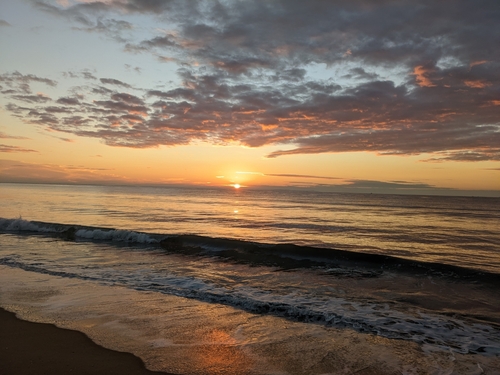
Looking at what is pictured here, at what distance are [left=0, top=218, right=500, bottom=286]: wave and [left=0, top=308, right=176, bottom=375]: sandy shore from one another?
9.81 m

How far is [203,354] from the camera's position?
586 cm

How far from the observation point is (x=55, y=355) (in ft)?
18.8

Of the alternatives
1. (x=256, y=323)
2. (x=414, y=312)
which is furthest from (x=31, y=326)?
(x=414, y=312)

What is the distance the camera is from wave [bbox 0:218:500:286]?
1401 centimetres

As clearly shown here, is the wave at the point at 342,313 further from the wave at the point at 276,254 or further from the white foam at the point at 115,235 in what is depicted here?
the white foam at the point at 115,235

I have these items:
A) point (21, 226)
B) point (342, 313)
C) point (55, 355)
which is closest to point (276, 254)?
point (342, 313)

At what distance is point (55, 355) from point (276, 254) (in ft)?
42.0

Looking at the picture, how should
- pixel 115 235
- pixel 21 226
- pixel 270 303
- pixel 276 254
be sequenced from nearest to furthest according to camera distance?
pixel 270 303
pixel 276 254
pixel 115 235
pixel 21 226

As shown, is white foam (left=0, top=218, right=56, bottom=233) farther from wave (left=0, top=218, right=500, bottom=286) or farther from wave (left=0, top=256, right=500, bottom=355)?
wave (left=0, top=256, right=500, bottom=355)

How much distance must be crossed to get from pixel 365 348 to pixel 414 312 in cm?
330

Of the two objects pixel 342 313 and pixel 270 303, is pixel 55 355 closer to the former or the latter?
pixel 270 303

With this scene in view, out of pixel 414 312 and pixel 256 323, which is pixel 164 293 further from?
pixel 414 312

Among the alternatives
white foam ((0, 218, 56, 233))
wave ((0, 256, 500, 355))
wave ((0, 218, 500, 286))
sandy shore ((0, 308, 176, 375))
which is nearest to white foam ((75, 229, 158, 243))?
wave ((0, 218, 500, 286))

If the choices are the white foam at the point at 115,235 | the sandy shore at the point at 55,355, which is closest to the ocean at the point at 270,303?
the sandy shore at the point at 55,355
